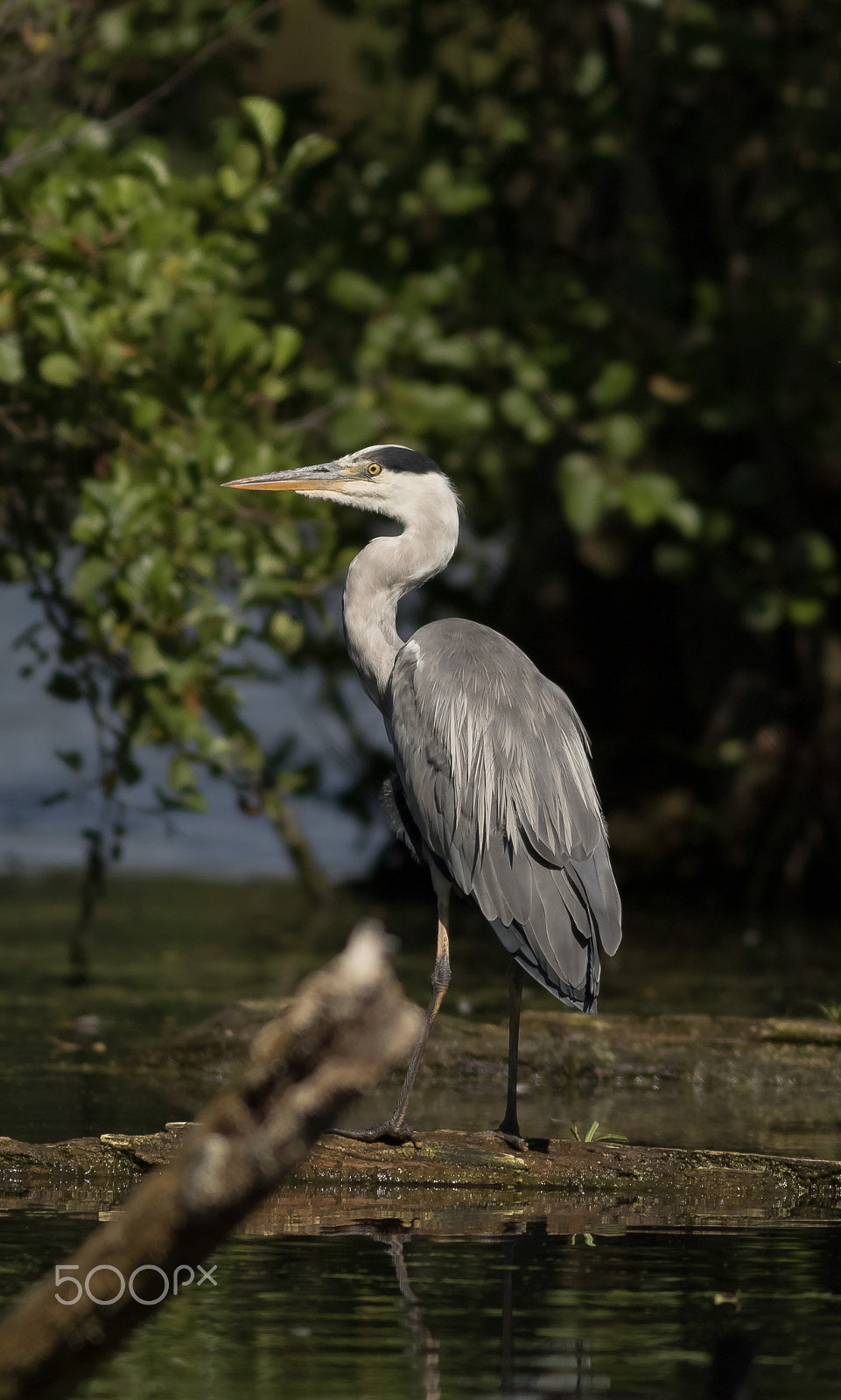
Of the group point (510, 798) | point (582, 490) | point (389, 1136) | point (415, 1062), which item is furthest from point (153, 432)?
point (389, 1136)

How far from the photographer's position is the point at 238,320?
24.8 feet

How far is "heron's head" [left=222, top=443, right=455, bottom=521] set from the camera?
6773 mm

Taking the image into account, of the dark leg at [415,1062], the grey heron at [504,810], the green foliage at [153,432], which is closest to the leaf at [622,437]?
the green foliage at [153,432]

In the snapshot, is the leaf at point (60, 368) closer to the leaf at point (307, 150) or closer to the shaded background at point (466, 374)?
the shaded background at point (466, 374)

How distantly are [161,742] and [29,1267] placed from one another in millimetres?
3491

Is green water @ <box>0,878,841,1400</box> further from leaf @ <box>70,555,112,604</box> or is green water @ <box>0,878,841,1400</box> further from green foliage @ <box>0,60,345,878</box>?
leaf @ <box>70,555,112,604</box>

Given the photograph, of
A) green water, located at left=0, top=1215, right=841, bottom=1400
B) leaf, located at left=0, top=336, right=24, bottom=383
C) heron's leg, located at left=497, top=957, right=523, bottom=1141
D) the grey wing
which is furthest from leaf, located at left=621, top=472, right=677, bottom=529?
green water, located at left=0, top=1215, right=841, bottom=1400

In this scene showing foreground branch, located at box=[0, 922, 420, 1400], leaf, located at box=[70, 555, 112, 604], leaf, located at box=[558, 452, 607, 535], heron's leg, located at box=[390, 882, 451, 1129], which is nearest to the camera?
foreground branch, located at box=[0, 922, 420, 1400]

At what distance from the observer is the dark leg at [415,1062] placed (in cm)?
530

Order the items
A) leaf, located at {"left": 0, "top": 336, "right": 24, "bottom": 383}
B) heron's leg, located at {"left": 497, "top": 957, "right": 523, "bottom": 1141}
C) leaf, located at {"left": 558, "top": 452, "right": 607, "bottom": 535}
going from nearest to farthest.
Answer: heron's leg, located at {"left": 497, "top": 957, "right": 523, "bottom": 1141}, leaf, located at {"left": 0, "top": 336, "right": 24, "bottom": 383}, leaf, located at {"left": 558, "top": 452, "right": 607, "bottom": 535}

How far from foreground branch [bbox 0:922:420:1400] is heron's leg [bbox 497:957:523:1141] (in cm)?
272

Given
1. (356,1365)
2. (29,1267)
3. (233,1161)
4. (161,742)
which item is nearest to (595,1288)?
(356,1365)

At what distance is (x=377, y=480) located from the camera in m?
6.82

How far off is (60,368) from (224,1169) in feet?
16.4
